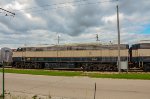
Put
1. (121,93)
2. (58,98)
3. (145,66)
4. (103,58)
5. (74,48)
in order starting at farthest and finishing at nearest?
(74,48), (103,58), (145,66), (121,93), (58,98)

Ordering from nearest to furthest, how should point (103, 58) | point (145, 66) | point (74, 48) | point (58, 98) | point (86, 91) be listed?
point (58, 98)
point (86, 91)
point (145, 66)
point (103, 58)
point (74, 48)

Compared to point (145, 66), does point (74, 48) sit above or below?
above

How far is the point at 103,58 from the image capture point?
35156mm

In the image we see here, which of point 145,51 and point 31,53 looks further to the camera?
point 31,53

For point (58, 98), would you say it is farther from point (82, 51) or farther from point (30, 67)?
point (30, 67)

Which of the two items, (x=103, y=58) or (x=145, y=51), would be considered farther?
(x=103, y=58)

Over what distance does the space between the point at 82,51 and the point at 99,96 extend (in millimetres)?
23488

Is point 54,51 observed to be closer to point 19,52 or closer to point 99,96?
point 19,52

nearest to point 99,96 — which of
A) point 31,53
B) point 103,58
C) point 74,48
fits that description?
point 103,58

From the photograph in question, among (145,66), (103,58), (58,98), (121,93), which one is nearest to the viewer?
(58,98)

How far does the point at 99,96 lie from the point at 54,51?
2679cm

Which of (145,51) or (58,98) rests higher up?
(145,51)

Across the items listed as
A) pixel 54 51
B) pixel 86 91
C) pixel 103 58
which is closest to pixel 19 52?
pixel 54 51

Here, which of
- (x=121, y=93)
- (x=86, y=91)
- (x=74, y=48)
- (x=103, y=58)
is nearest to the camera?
(x=121, y=93)
